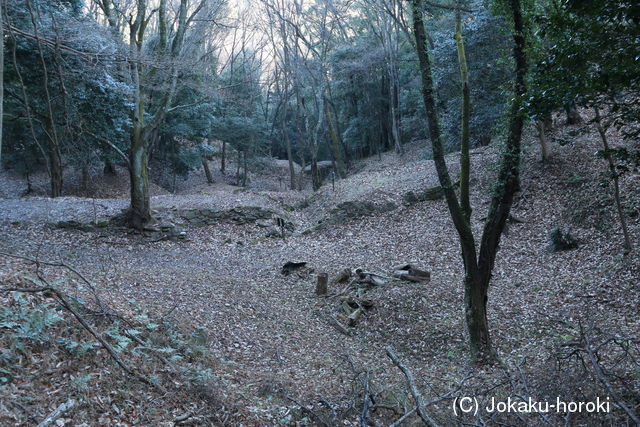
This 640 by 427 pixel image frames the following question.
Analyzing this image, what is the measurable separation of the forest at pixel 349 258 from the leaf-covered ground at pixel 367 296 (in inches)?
1.9

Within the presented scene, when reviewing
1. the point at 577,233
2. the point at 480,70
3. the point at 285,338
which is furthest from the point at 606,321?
the point at 480,70

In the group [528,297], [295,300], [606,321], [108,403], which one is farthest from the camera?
[295,300]

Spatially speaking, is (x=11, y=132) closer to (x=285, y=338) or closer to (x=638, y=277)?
(x=285, y=338)

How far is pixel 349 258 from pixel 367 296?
3660mm

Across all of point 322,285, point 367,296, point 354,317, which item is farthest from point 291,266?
point 354,317

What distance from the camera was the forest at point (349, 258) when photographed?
469 centimetres

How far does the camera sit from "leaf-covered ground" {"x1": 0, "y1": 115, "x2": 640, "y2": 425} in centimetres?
475

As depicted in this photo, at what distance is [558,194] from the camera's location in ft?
46.4

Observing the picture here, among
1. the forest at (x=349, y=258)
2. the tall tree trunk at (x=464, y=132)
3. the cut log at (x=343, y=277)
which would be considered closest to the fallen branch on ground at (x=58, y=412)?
the forest at (x=349, y=258)

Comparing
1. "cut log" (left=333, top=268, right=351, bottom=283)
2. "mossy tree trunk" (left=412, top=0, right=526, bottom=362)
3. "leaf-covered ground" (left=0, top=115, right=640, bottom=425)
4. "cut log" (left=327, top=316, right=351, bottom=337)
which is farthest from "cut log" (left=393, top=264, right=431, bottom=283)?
"mossy tree trunk" (left=412, top=0, right=526, bottom=362)

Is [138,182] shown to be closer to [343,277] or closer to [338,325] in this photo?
[343,277]

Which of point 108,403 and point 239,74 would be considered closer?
point 108,403

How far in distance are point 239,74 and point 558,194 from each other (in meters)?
24.9

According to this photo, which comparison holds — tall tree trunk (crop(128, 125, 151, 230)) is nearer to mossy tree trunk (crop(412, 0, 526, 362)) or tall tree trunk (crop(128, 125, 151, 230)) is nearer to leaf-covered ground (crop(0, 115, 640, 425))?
leaf-covered ground (crop(0, 115, 640, 425))
